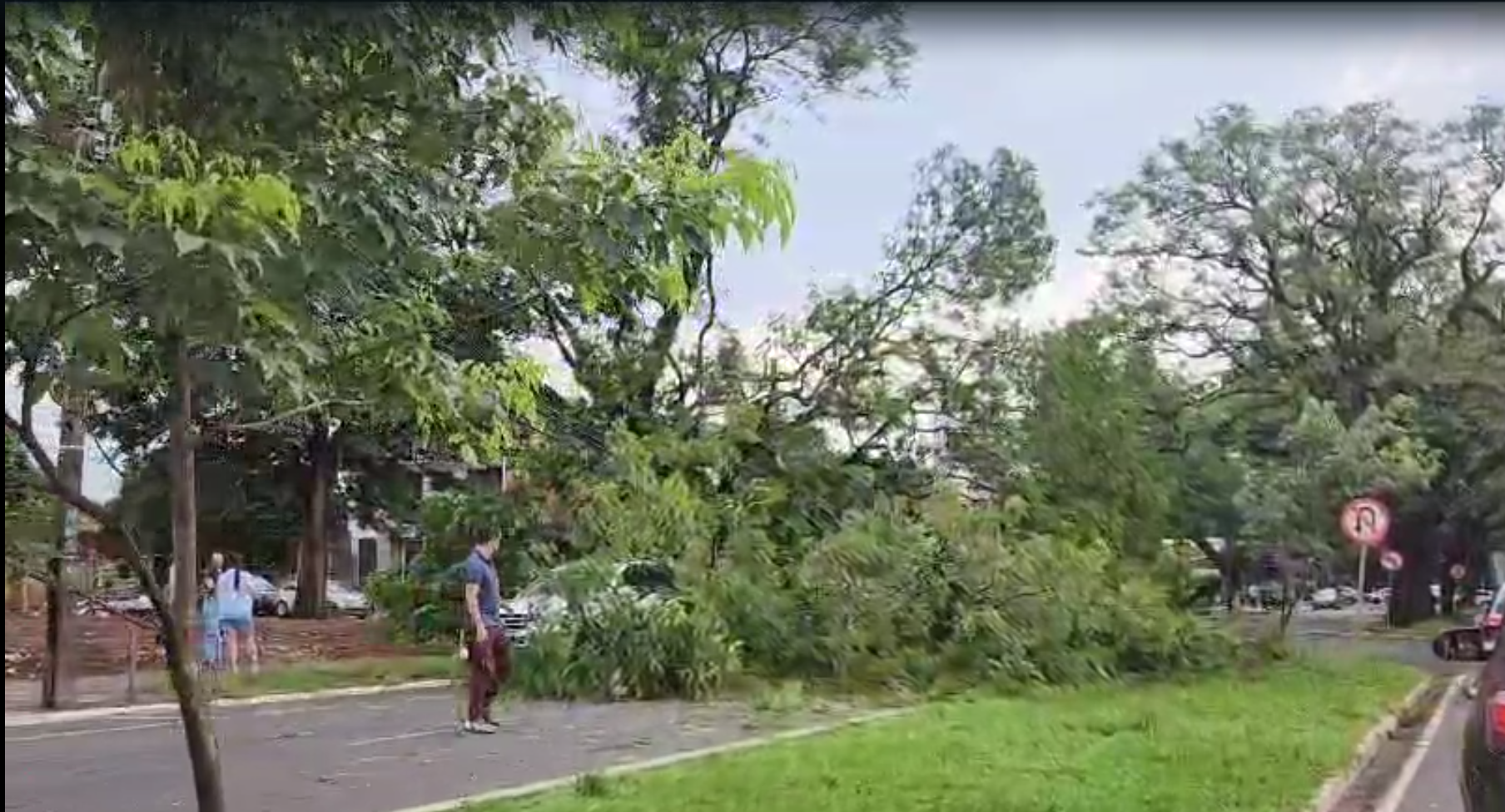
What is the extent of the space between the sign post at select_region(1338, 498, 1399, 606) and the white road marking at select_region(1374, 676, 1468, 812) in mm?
1937

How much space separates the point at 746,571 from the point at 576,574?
77.8 inches

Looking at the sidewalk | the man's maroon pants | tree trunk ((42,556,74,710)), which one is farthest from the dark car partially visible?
the sidewalk

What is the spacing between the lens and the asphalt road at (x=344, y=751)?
8766 millimetres

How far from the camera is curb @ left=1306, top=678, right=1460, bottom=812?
8523 mm

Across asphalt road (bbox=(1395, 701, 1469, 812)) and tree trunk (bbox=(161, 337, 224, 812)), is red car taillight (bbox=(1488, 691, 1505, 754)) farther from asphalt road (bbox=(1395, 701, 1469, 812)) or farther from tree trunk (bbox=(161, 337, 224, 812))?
tree trunk (bbox=(161, 337, 224, 812))

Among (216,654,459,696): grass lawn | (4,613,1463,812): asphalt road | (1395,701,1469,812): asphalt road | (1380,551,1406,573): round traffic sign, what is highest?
(1380,551,1406,573): round traffic sign

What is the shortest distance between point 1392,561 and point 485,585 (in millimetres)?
14979

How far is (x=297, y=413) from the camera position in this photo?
457 centimetres

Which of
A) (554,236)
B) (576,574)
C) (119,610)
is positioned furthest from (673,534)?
(554,236)

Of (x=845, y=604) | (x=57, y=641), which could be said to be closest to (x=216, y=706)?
(x=57, y=641)

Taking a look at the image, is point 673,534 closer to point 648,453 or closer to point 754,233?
point 648,453

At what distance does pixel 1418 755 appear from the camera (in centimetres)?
1115

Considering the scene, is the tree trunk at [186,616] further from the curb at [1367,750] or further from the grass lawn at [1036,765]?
the curb at [1367,750]

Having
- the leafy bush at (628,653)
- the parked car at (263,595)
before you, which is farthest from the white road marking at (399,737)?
the parked car at (263,595)
